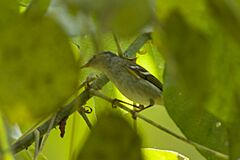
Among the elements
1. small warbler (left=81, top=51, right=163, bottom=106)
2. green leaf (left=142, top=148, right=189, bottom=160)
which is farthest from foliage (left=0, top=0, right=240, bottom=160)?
small warbler (left=81, top=51, right=163, bottom=106)

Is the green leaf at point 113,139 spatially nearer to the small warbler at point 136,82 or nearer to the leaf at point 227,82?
the leaf at point 227,82

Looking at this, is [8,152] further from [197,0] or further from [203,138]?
[203,138]

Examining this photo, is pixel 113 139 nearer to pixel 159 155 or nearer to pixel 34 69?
pixel 34 69

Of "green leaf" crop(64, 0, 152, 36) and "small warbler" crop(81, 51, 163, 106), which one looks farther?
"small warbler" crop(81, 51, 163, 106)

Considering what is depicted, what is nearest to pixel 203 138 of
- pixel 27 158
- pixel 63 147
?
pixel 27 158

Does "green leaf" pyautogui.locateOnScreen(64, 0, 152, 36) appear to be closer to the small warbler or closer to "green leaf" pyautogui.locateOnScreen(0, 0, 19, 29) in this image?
"green leaf" pyautogui.locateOnScreen(0, 0, 19, 29)

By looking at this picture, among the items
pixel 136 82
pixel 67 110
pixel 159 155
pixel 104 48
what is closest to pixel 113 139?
pixel 104 48
